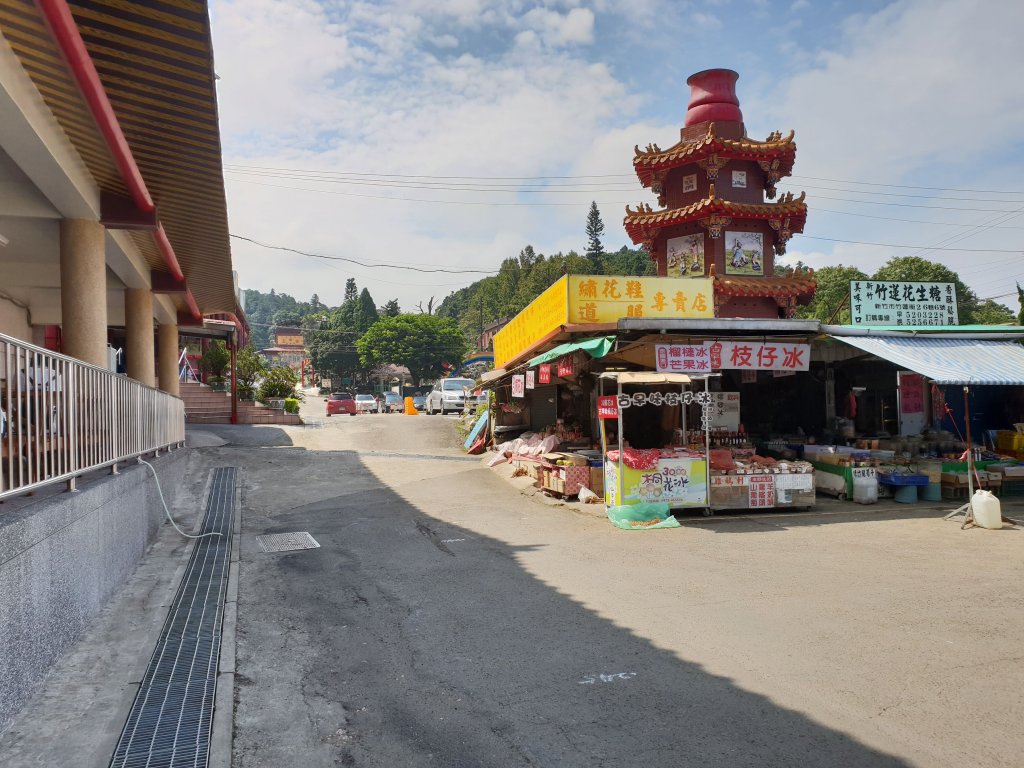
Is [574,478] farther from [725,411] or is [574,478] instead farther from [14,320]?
[14,320]

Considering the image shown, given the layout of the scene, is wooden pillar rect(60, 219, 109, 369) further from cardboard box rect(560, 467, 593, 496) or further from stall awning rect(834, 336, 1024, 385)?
stall awning rect(834, 336, 1024, 385)

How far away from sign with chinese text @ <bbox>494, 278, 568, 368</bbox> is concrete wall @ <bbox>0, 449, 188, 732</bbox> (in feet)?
26.8

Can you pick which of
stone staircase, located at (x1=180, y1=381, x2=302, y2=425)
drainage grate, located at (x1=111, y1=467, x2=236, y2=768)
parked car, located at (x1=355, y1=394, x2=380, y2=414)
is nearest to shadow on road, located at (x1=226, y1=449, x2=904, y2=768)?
drainage grate, located at (x1=111, y1=467, x2=236, y2=768)

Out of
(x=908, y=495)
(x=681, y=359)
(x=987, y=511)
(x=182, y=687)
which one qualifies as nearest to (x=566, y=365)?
(x=681, y=359)

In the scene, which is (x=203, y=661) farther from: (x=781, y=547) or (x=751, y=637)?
(x=781, y=547)

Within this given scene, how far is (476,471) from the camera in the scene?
16516 mm

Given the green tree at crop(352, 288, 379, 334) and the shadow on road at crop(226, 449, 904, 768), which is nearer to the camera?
the shadow on road at crop(226, 449, 904, 768)

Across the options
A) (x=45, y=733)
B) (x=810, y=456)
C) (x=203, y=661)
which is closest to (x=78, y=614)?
(x=203, y=661)

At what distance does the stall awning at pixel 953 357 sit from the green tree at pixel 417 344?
60.3 m

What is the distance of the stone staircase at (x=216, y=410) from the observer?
78.9ft

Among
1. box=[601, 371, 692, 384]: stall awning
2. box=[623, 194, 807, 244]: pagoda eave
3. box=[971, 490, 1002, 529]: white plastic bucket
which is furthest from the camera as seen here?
box=[623, 194, 807, 244]: pagoda eave

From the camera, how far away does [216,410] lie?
24297mm

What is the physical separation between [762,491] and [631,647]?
692 cm

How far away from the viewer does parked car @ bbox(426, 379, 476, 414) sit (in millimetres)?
34750
